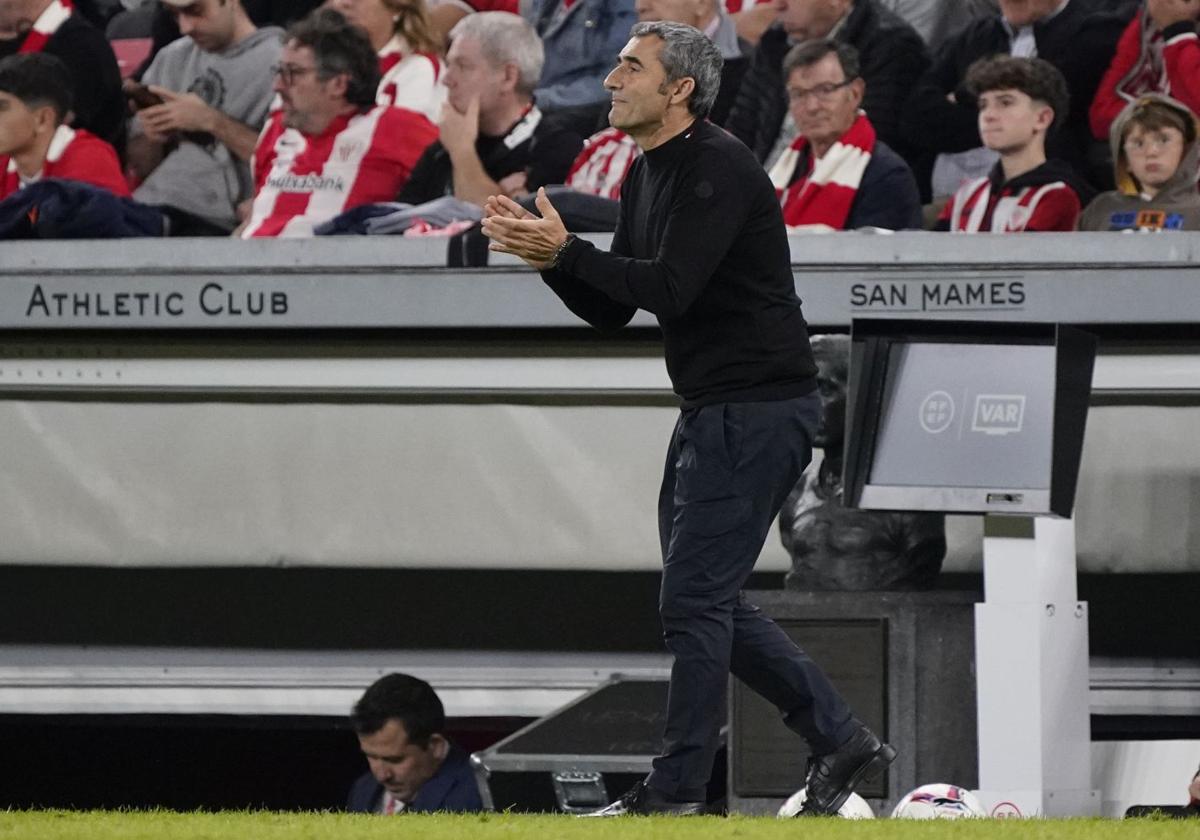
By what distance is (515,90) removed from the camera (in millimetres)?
7414

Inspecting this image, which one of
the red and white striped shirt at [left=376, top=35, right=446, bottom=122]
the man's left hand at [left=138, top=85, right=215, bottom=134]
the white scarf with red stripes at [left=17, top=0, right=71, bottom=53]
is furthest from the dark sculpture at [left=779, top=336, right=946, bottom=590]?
the white scarf with red stripes at [left=17, top=0, right=71, bottom=53]

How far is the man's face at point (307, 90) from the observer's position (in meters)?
7.42

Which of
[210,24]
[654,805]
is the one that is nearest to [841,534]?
[654,805]

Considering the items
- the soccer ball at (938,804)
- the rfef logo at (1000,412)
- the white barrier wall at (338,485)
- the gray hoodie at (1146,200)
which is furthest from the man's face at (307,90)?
the soccer ball at (938,804)

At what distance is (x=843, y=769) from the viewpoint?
4.65m

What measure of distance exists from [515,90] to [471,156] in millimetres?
348

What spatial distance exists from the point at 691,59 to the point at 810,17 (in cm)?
326

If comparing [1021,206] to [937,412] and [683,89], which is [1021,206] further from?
[683,89]

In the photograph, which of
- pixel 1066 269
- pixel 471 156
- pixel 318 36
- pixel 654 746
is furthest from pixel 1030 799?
pixel 318 36

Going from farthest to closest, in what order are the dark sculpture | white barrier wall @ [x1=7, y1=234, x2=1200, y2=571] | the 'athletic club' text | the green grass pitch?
the 'athletic club' text
white barrier wall @ [x1=7, y1=234, x2=1200, y2=571]
the dark sculpture
the green grass pitch

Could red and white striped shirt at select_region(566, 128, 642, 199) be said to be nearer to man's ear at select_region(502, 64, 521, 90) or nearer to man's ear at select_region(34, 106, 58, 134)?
man's ear at select_region(502, 64, 521, 90)

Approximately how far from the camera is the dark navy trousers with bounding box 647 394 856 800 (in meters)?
4.39

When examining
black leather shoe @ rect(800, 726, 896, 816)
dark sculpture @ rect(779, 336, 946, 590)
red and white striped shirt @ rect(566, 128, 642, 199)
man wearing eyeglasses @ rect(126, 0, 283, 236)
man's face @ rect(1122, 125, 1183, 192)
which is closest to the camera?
black leather shoe @ rect(800, 726, 896, 816)

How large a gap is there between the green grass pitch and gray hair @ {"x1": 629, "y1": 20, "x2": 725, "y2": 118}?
153 centimetres
